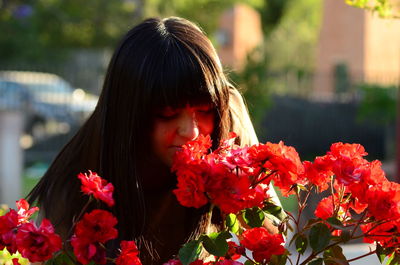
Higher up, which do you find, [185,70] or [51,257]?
[185,70]

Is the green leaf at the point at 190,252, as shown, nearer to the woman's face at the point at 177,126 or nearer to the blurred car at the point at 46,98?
the woman's face at the point at 177,126

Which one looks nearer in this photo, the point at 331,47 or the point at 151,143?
the point at 151,143

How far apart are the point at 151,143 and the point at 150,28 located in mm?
294

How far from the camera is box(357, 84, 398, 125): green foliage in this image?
16.2 m

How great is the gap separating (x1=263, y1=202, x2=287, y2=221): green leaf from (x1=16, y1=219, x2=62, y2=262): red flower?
0.43m

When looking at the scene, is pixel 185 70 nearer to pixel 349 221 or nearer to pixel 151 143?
pixel 151 143

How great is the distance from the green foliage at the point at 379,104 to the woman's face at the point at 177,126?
14.6 m

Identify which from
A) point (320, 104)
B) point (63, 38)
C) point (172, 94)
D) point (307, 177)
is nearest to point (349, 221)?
point (307, 177)

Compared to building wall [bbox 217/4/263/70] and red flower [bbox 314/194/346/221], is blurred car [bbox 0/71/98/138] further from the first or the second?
building wall [bbox 217/4/263/70]

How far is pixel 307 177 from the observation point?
1.76m

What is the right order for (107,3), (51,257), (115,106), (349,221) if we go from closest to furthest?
1. (51,257)
2. (349,221)
3. (115,106)
4. (107,3)

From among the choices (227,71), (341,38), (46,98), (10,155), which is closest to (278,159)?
(227,71)

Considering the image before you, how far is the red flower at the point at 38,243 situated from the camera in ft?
5.08

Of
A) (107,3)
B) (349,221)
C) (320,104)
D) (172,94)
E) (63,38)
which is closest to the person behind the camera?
(349,221)
